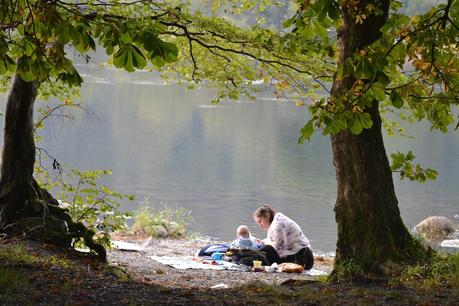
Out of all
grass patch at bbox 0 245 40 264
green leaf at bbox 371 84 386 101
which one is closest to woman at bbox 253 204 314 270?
grass patch at bbox 0 245 40 264

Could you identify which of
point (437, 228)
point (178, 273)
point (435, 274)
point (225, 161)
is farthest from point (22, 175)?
point (225, 161)

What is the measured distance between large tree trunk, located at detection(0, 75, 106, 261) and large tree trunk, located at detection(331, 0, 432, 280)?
2.90 meters

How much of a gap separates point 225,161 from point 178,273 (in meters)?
27.9

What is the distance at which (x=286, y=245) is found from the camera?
42.4 feet

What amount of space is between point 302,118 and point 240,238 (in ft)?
167

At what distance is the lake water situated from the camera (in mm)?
25422

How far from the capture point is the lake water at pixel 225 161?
25.4 metres

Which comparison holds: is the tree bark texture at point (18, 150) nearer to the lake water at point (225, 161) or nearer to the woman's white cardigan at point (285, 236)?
the lake water at point (225, 161)

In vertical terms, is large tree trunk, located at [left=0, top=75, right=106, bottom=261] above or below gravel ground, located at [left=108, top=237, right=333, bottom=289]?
above

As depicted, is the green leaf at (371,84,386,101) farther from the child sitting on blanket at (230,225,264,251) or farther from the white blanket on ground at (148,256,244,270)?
the child sitting on blanket at (230,225,264,251)

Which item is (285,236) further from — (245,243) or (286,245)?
(245,243)

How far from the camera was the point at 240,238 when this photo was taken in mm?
13633

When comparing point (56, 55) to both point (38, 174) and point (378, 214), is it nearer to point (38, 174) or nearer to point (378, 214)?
point (378, 214)

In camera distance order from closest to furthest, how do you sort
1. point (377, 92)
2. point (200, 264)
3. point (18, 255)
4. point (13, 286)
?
1. point (377, 92)
2. point (13, 286)
3. point (18, 255)
4. point (200, 264)
